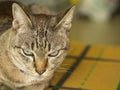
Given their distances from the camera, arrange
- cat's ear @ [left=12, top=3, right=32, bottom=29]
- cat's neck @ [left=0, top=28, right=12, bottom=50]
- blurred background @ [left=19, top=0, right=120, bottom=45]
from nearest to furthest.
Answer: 1. cat's ear @ [left=12, top=3, right=32, bottom=29]
2. cat's neck @ [left=0, top=28, right=12, bottom=50]
3. blurred background @ [left=19, top=0, right=120, bottom=45]

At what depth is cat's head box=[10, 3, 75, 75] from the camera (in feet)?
4.10

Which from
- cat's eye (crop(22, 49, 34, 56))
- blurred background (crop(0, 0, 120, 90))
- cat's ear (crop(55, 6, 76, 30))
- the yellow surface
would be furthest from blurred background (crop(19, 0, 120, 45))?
cat's eye (crop(22, 49, 34, 56))

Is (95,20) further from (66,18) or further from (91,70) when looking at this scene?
(66,18)

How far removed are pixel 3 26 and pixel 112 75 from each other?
1.83ft

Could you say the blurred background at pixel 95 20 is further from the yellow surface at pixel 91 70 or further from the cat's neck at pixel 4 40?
the cat's neck at pixel 4 40

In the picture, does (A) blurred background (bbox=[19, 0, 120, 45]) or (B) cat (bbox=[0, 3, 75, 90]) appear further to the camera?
(A) blurred background (bbox=[19, 0, 120, 45])

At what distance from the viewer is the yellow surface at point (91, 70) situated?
1494 mm

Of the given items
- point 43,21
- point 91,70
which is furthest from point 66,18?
point 91,70

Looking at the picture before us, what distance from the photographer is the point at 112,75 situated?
1628mm

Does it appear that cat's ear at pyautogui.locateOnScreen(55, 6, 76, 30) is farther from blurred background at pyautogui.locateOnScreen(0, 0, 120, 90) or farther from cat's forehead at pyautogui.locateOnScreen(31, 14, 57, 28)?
blurred background at pyautogui.locateOnScreen(0, 0, 120, 90)

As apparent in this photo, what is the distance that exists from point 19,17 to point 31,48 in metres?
0.12

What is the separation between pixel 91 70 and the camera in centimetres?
169

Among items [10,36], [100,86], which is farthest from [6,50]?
[100,86]

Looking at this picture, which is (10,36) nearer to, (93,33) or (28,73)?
(28,73)
